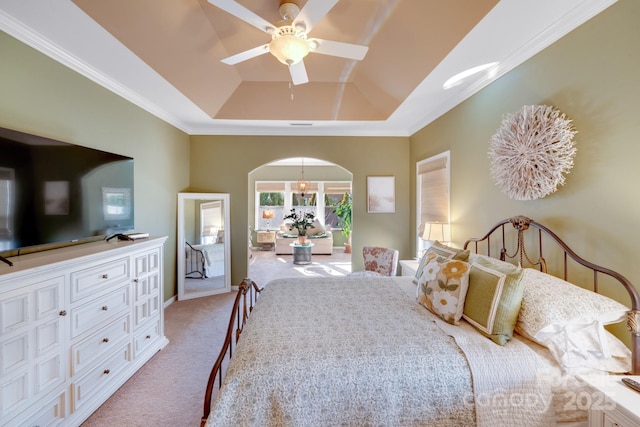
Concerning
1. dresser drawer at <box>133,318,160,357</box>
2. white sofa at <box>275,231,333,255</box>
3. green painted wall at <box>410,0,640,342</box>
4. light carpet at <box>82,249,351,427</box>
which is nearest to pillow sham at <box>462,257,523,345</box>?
green painted wall at <box>410,0,640,342</box>

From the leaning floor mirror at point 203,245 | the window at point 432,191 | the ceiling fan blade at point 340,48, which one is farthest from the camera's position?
the leaning floor mirror at point 203,245

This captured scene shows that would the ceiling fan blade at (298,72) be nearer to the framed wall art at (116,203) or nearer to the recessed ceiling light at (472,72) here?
the recessed ceiling light at (472,72)

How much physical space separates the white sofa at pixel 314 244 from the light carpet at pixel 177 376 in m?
3.72

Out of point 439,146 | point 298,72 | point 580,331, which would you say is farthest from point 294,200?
point 580,331

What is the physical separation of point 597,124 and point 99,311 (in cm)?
366

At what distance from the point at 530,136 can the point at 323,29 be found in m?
2.04

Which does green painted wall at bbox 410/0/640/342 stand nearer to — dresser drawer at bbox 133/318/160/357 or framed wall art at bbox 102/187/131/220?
dresser drawer at bbox 133/318/160/357

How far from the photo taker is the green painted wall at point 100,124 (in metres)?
1.99

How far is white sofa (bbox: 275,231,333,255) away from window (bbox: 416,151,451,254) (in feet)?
12.9

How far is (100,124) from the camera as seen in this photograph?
273cm

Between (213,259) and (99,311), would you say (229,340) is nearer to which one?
(99,311)

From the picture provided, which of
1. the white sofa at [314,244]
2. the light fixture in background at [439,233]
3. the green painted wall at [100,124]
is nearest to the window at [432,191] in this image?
the light fixture in background at [439,233]

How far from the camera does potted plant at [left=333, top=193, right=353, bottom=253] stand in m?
8.68

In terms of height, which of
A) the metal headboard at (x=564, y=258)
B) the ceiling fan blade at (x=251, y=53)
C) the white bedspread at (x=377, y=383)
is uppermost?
the ceiling fan blade at (x=251, y=53)
